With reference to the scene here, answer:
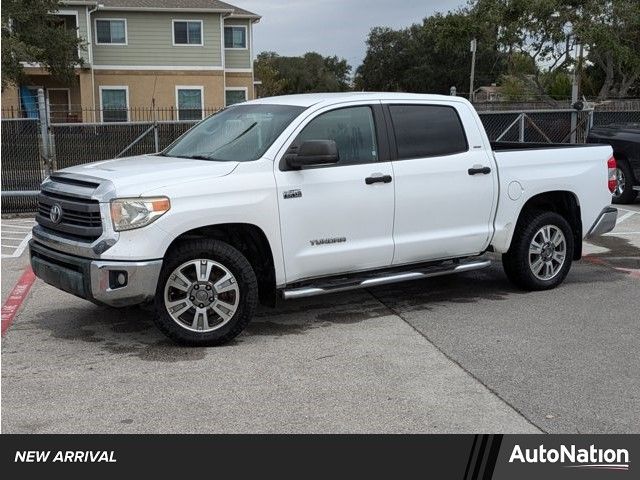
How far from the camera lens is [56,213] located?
20.1 ft

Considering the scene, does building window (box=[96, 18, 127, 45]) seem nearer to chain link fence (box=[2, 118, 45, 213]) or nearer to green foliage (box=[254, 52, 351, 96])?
chain link fence (box=[2, 118, 45, 213])

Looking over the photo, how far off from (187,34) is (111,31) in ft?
11.2

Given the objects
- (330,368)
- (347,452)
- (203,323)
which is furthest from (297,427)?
(203,323)

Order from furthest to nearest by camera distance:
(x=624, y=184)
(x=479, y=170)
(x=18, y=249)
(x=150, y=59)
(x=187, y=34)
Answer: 1. (x=187, y=34)
2. (x=150, y=59)
3. (x=624, y=184)
4. (x=18, y=249)
5. (x=479, y=170)

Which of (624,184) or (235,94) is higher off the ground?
(235,94)

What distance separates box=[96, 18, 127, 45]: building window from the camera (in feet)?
118

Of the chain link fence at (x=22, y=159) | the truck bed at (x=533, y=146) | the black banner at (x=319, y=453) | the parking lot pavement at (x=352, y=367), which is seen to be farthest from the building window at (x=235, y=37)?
the black banner at (x=319, y=453)

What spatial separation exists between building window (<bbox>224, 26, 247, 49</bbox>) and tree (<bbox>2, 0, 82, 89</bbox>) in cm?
755

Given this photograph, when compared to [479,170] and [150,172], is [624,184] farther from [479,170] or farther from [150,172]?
[150,172]

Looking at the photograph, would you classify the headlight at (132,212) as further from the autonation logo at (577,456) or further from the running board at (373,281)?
the autonation logo at (577,456)

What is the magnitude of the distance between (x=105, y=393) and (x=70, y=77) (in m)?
30.7

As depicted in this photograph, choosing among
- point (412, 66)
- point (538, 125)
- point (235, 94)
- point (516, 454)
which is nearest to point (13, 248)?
point (516, 454)

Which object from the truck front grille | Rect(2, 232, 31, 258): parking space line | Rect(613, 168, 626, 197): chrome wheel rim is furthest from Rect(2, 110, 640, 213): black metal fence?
the truck front grille

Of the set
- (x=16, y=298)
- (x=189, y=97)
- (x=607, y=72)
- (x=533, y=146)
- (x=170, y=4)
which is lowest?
(x=16, y=298)
